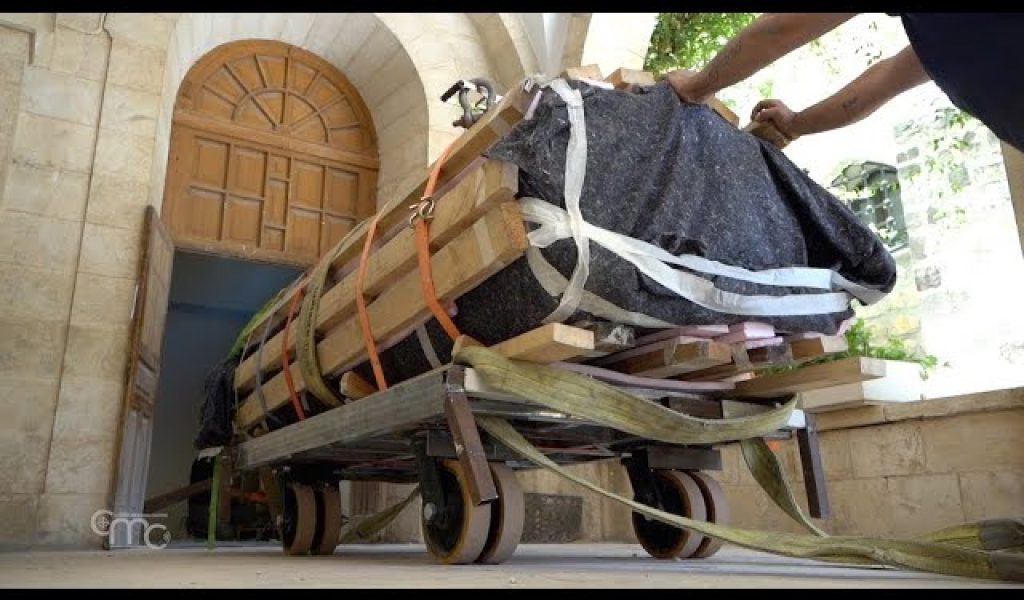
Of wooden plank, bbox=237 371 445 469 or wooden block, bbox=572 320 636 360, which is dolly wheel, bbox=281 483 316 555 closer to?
wooden plank, bbox=237 371 445 469

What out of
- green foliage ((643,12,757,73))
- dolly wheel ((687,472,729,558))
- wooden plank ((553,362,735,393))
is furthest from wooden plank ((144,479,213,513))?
green foliage ((643,12,757,73))

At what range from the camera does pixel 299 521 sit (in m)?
3.99

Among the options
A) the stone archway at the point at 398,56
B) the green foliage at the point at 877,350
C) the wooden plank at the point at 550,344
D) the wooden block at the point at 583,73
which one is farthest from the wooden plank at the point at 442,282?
the stone archway at the point at 398,56

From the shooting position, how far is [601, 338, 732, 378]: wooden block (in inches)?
103

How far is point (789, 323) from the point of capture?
9.22 ft

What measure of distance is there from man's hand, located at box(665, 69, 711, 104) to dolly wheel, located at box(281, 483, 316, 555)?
2.70 m

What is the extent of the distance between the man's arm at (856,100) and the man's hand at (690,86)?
0.48m

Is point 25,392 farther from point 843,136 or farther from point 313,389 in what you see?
point 843,136

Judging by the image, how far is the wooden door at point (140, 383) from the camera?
544 centimetres

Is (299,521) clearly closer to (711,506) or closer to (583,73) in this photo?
(711,506)

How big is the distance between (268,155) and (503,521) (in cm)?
570

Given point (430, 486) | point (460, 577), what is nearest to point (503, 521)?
point (430, 486)

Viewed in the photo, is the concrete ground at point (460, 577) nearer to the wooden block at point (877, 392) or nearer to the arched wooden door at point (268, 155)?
the wooden block at point (877, 392)

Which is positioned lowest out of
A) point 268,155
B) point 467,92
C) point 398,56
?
point 467,92
